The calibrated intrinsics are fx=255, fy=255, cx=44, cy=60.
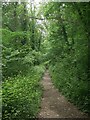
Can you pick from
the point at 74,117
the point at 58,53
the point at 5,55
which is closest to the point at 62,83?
the point at 58,53

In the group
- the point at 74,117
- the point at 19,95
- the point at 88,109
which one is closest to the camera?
the point at 19,95

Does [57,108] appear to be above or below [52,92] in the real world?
above

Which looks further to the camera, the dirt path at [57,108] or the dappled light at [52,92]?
the dirt path at [57,108]

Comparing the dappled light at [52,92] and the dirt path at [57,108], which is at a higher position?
the dappled light at [52,92]

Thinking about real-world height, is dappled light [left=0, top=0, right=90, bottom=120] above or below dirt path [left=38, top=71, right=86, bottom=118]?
above

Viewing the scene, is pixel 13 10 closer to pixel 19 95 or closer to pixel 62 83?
pixel 62 83

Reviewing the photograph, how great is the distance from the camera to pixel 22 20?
2127cm

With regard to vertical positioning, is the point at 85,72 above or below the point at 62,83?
above

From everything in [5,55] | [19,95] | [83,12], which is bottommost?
[19,95]

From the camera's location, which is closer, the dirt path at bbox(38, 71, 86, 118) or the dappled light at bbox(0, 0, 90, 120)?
the dappled light at bbox(0, 0, 90, 120)

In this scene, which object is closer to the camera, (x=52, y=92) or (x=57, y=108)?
(x=57, y=108)

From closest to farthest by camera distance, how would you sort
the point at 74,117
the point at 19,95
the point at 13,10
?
the point at 19,95
the point at 74,117
the point at 13,10

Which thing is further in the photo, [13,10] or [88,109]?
[13,10]

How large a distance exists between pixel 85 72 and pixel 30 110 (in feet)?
15.0
